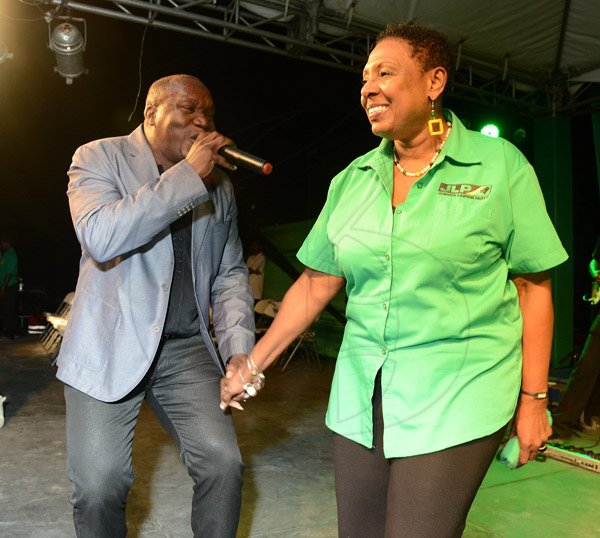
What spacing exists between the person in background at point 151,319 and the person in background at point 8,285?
10.8 meters

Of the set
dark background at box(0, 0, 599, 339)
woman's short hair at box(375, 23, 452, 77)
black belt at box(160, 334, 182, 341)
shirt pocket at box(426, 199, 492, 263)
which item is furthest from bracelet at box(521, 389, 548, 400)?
dark background at box(0, 0, 599, 339)

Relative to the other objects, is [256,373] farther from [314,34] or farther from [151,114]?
[314,34]

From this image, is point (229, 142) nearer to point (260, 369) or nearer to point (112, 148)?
point (112, 148)

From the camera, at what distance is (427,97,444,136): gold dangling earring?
1789 mm

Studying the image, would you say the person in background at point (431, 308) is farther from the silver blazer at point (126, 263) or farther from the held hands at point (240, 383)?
the silver blazer at point (126, 263)

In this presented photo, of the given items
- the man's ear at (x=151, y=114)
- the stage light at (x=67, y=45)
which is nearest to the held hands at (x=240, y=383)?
the man's ear at (x=151, y=114)

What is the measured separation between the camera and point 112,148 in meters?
2.44

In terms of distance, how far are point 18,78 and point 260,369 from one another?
37.1 feet

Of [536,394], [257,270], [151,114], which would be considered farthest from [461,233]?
[257,270]

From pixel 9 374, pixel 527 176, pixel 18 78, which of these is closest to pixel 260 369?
pixel 527 176

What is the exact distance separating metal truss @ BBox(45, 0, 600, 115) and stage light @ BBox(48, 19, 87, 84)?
0.18 m

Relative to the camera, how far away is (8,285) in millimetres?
12375

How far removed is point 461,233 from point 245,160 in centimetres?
103

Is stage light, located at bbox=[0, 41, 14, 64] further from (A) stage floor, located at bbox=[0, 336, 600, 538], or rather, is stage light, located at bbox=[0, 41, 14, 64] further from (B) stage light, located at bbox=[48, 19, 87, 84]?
(A) stage floor, located at bbox=[0, 336, 600, 538]
